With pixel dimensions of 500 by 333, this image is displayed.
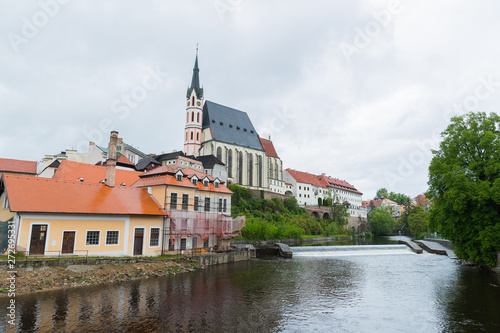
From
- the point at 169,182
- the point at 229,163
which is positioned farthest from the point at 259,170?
the point at 169,182

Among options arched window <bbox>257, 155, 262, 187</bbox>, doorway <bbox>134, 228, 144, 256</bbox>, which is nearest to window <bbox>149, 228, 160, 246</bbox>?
doorway <bbox>134, 228, 144, 256</bbox>

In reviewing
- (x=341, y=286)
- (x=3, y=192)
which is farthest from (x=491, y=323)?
(x=3, y=192)

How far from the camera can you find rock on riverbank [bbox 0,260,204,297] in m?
18.8

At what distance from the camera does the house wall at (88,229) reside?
22750 mm

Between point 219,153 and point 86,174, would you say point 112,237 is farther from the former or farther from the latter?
point 219,153

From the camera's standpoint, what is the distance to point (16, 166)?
61.6m

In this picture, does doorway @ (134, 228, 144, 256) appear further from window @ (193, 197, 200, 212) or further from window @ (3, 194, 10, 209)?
window @ (3, 194, 10, 209)

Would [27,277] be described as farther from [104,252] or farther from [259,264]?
[259,264]

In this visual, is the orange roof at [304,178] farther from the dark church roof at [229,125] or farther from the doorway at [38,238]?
the doorway at [38,238]

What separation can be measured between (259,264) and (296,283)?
1014 cm

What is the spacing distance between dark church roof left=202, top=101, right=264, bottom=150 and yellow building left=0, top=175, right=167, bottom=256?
175ft

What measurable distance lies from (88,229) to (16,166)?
48.9 metres

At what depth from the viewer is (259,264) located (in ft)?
112

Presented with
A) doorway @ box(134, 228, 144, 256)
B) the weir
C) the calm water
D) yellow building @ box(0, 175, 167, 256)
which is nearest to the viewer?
the calm water
